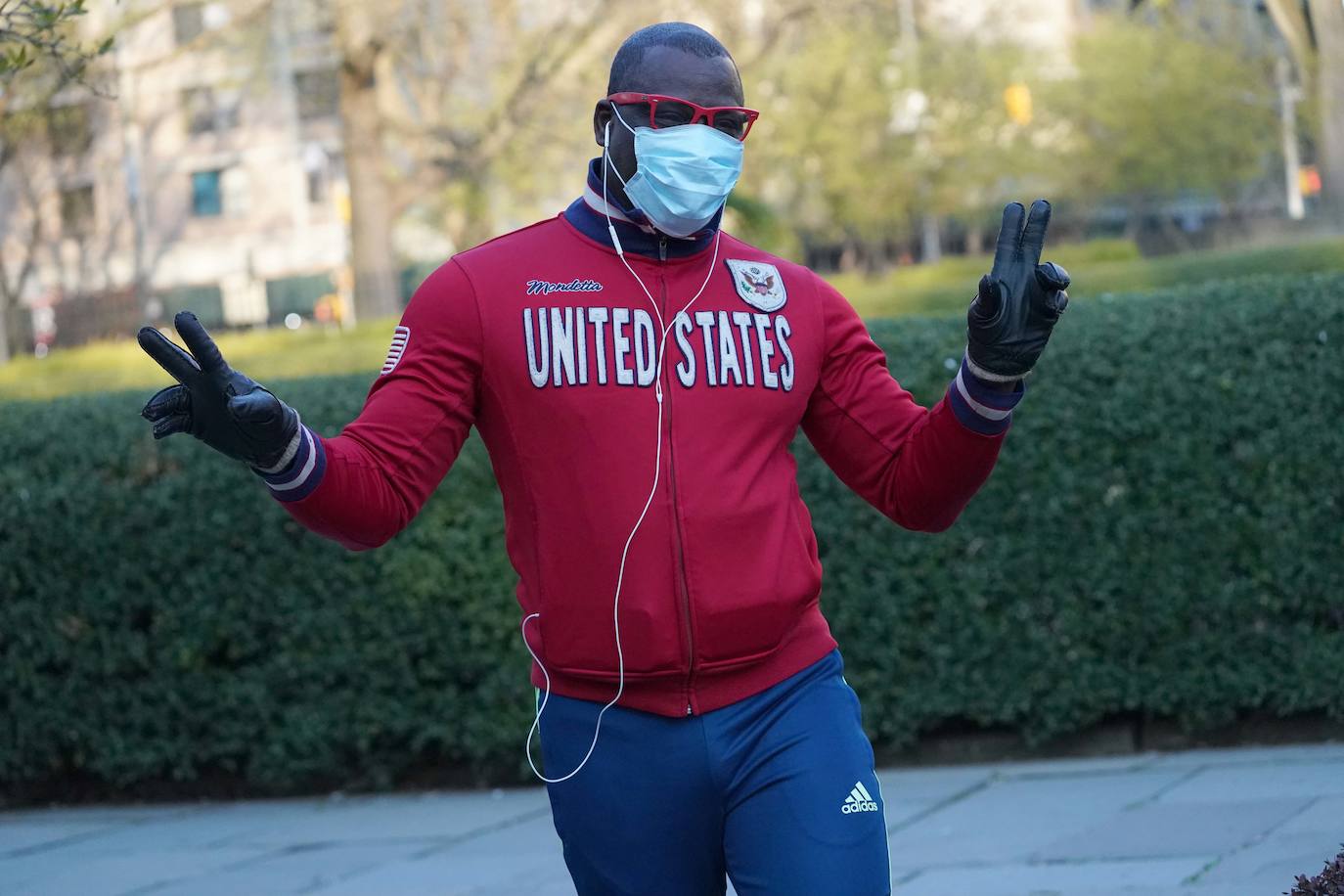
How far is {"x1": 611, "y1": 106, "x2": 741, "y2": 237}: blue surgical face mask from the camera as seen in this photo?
297 centimetres

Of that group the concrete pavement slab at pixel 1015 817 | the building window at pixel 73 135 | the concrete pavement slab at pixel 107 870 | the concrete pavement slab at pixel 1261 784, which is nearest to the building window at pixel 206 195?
the building window at pixel 73 135

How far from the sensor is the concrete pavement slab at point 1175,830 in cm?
545

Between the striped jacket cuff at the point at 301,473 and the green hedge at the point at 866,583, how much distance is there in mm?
4444

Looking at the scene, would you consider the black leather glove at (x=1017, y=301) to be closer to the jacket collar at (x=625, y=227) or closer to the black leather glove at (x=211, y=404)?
the jacket collar at (x=625, y=227)

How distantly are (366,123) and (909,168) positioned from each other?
21544 mm

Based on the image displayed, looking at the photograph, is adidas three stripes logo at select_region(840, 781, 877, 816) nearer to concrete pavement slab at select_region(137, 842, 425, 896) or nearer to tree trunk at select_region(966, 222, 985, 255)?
concrete pavement slab at select_region(137, 842, 425, 896)

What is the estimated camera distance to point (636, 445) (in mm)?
2893


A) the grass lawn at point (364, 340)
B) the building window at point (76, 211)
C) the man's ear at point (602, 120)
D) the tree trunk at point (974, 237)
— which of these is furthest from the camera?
the tree trunk at point (974, 237)

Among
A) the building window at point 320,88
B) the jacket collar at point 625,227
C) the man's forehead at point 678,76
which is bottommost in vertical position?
the jacket collar at point 625,227

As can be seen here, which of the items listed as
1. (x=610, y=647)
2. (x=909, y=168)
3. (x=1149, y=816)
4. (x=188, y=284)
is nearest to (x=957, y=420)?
(x=610, y=647)

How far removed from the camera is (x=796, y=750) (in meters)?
2.86

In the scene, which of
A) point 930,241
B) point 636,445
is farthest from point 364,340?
point 930,241

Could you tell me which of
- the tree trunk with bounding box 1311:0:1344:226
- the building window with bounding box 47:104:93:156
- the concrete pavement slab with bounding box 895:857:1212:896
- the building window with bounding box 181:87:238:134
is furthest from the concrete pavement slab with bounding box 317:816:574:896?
the building window with bounding box 181:87:238:134

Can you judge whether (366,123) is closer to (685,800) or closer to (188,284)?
(685,800)
